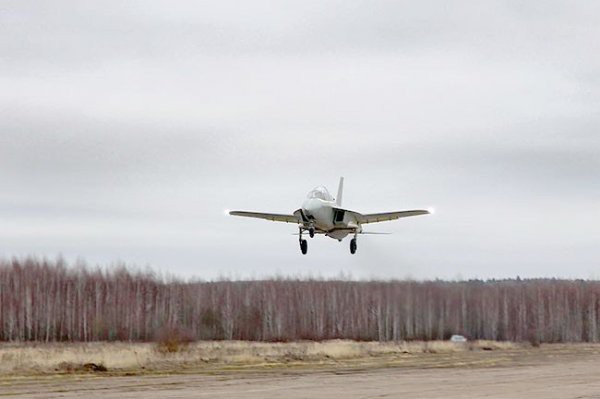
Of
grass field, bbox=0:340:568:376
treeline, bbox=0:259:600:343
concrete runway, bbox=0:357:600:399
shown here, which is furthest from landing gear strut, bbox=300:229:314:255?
treeline, bbox=0:259:600:343

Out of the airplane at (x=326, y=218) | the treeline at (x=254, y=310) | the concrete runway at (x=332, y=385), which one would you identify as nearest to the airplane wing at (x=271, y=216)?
the airplane at (x=326, y=218)

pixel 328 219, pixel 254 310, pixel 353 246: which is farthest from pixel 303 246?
pixel 254 310

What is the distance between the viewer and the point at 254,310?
460 ft

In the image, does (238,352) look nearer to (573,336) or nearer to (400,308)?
(400,308)

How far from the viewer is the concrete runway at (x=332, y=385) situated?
2072 inches

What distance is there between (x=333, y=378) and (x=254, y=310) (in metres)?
Answer: 75.7

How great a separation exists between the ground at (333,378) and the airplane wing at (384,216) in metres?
9.42

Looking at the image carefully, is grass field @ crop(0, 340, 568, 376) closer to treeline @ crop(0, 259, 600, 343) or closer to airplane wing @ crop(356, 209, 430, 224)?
treeline @ crop(0, 259, 600, 343)

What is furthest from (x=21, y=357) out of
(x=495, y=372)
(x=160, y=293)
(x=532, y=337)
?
(x=532, y=337)

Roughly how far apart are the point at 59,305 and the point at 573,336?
66025 mm

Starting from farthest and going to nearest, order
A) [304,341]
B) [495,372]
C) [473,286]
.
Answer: [304,341]
[473,286]
[495,372]

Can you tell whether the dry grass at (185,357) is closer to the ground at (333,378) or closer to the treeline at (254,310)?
the ground at (333,378)

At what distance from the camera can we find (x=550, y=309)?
5630 inches

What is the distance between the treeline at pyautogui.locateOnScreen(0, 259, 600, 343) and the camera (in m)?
113
